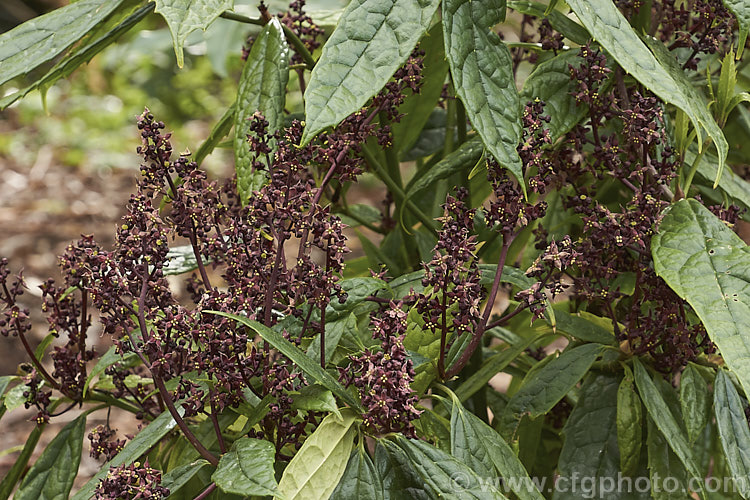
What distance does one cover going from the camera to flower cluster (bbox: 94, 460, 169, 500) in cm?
74

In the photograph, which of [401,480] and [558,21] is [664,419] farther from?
[558,21]

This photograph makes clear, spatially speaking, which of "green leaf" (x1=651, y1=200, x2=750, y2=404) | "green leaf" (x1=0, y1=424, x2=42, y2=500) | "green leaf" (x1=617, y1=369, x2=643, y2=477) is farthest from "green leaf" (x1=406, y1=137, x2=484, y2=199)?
"green leaf" (x1=0, y1=424, x2=42, y2=500)

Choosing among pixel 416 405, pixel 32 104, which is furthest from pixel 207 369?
pixel 32 104

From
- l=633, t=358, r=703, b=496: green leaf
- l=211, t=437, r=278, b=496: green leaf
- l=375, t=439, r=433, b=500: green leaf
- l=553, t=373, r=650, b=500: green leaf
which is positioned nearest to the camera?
l=211, t=437, r=278, b=496: green leaf

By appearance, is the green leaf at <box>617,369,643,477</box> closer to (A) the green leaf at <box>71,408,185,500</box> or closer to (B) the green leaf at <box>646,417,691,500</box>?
(B) the green leaf at <box>646,417,691,500</box>

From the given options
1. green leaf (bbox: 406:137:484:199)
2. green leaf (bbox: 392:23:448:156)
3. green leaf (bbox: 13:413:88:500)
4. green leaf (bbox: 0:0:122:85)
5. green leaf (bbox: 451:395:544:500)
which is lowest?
green leaf (bbox: 451:395:544:500)

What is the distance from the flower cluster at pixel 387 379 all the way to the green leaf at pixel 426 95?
396 mm

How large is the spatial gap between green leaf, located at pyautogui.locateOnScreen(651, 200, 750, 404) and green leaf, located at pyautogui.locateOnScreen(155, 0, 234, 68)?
19.7 inches

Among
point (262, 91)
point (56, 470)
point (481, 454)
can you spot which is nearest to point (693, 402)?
point (481, 454)

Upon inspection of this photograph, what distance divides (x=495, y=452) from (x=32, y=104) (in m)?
4.93

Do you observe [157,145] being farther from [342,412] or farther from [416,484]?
[416,484]

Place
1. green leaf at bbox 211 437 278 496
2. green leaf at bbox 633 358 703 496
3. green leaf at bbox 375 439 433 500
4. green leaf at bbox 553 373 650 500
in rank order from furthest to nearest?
green leaf at bbox 553 373 650 500
green leaf at bbox 633 358 703 496
green leaf at bbox 375 439 433 500
green leaf at bbox 211 437 278 496

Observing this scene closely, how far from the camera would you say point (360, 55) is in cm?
72

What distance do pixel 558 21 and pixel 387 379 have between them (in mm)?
490
